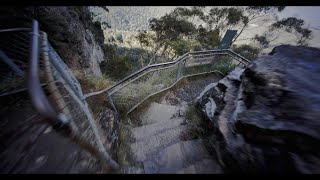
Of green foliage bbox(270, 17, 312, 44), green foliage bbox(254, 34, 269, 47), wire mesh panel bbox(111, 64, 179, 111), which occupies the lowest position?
green foliage bbox(254, 34, 269, 47)

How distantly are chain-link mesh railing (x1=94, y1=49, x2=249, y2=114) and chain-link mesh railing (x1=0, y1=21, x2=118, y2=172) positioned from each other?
0.74 metres

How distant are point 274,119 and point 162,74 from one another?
4.46 metres

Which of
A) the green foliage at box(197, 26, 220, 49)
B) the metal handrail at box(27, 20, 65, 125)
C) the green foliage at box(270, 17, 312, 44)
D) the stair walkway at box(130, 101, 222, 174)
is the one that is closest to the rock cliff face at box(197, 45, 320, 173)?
the stair walkway at box(130, 101, 222, 174)

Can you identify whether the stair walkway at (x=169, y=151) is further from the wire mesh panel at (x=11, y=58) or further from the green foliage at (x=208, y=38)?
the green foliage at (x=208, y=38)

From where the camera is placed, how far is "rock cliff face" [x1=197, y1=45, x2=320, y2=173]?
2.25 m

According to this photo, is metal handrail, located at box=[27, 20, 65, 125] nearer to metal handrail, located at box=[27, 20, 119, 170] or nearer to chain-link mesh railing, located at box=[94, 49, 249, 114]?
metal handrail, located at box=[27, 20, 119, 170]

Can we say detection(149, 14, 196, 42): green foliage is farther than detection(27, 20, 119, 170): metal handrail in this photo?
Yes

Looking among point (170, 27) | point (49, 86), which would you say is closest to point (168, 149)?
point (49, 86)

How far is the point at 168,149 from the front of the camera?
→ 3508 mm

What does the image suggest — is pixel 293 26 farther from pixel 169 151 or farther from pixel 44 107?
pixel 44 107

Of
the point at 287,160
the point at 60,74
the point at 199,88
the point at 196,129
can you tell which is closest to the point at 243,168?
the point at 287,160

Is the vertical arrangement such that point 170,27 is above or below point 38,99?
below
